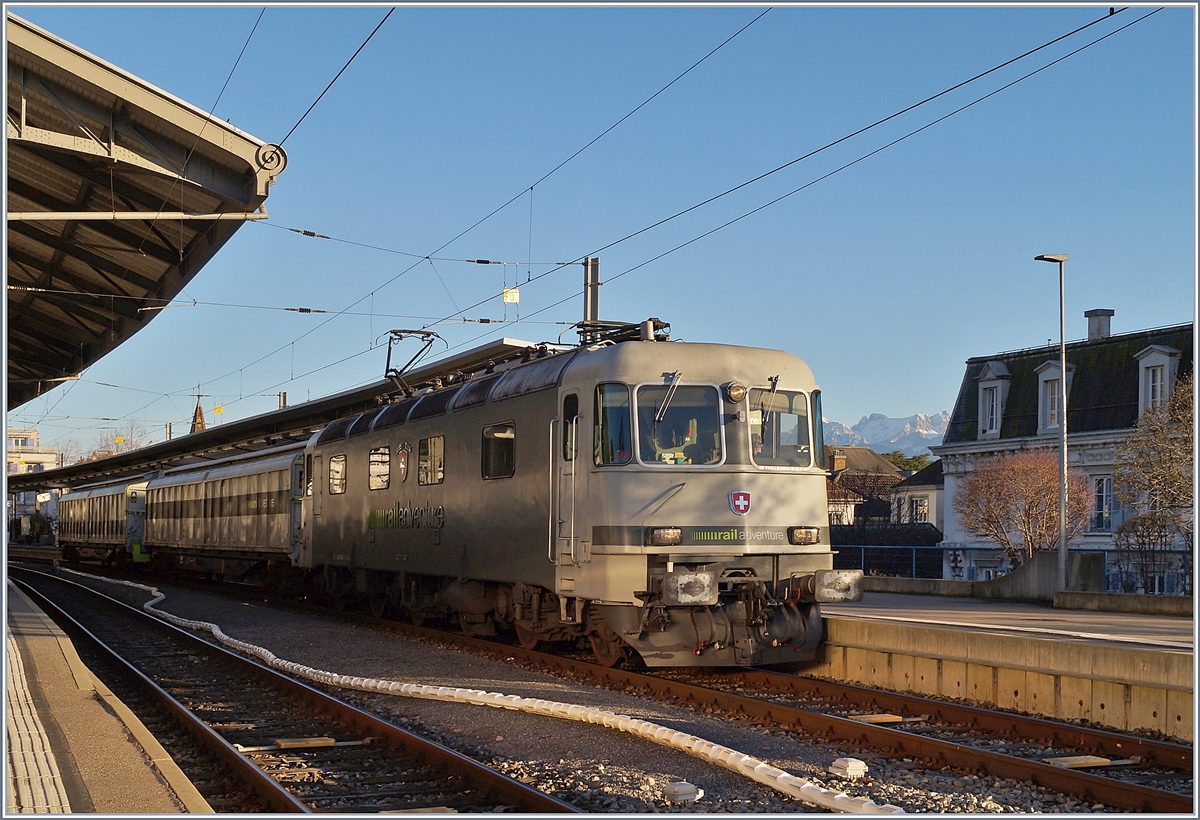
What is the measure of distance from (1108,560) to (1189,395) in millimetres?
4889

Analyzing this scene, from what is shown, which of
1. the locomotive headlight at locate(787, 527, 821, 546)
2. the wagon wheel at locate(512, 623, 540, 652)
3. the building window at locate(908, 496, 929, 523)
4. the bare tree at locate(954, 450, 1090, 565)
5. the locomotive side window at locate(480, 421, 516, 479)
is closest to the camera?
the locomotive headlight at locate(787, 527, 821, 546)

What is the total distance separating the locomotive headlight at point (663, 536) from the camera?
11625 millimetres

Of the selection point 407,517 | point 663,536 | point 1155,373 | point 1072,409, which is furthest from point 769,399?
point 1072,409

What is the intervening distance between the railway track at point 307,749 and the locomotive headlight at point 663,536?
3338mm

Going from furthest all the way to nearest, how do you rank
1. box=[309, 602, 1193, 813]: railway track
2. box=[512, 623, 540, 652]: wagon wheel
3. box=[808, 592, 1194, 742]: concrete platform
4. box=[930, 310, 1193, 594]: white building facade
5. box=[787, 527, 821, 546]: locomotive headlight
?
box=[930, 310, 1193, 594]: white building facade, box=[512, 623, 540, 652]: wagon wheel, box=[787, 527, 821, 546]: locomotive headlight, box=[808, 592, 1194, 742]: concrete platform, box=[309, 602, 1193, 813]: railway track

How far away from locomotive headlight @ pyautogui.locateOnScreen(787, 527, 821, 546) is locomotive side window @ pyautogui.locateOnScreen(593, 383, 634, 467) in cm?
201

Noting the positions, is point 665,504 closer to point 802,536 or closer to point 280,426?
point 802,536

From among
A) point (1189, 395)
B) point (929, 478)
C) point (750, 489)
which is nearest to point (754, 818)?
point (750, 489)

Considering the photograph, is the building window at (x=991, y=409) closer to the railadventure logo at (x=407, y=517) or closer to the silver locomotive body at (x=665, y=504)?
the railadventure logo at (x=407, y=517)

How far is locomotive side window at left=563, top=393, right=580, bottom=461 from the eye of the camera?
12.4 m

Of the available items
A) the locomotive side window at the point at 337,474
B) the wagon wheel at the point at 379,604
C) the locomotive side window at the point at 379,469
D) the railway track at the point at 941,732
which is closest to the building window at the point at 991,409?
the locomotive side window at the point at 337,474

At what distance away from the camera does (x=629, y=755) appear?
334 inches

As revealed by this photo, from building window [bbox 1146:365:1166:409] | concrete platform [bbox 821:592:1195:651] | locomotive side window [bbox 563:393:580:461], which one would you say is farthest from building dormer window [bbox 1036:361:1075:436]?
locomotive side window [bbox 563:393:580:461]

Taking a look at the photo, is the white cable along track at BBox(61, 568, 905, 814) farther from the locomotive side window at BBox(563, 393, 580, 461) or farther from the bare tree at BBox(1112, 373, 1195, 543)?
the bare tree at BBox(1112, 373, 1195, 543)
